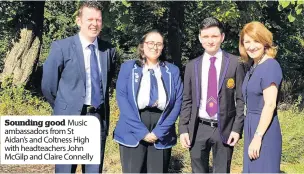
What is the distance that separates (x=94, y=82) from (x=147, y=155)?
0.82m

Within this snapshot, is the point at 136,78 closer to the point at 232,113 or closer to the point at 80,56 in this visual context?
the point at 80,56

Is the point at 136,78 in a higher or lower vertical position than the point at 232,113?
higher

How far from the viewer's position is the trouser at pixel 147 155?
4051 millimetres

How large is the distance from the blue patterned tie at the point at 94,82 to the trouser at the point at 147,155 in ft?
1.33

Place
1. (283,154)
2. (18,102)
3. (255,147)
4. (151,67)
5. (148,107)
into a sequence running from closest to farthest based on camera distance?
1. (255,147)
2. (148,107)
3. (151,67)
4. (283,154)
5. (18,102)

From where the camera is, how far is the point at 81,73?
3.93 metres

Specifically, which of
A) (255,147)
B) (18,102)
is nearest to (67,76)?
(255,147)

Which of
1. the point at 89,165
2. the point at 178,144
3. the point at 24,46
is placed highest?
the point at 24,46

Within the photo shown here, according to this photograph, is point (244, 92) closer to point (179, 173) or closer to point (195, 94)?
point (195, 94)

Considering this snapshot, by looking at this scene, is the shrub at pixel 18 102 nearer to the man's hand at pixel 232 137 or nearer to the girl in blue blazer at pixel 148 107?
the girl in blue blazer at pixel 148 107

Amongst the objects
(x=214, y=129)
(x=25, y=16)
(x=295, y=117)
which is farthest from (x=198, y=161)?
(x=25, y=16)

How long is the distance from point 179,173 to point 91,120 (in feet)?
9.95

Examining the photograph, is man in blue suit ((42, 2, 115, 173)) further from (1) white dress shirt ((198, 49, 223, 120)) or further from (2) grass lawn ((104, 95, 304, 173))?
(2) grass lawn ((104, 95, 304, 173))

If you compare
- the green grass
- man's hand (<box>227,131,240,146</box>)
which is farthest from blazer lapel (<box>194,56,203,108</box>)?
the green grass
